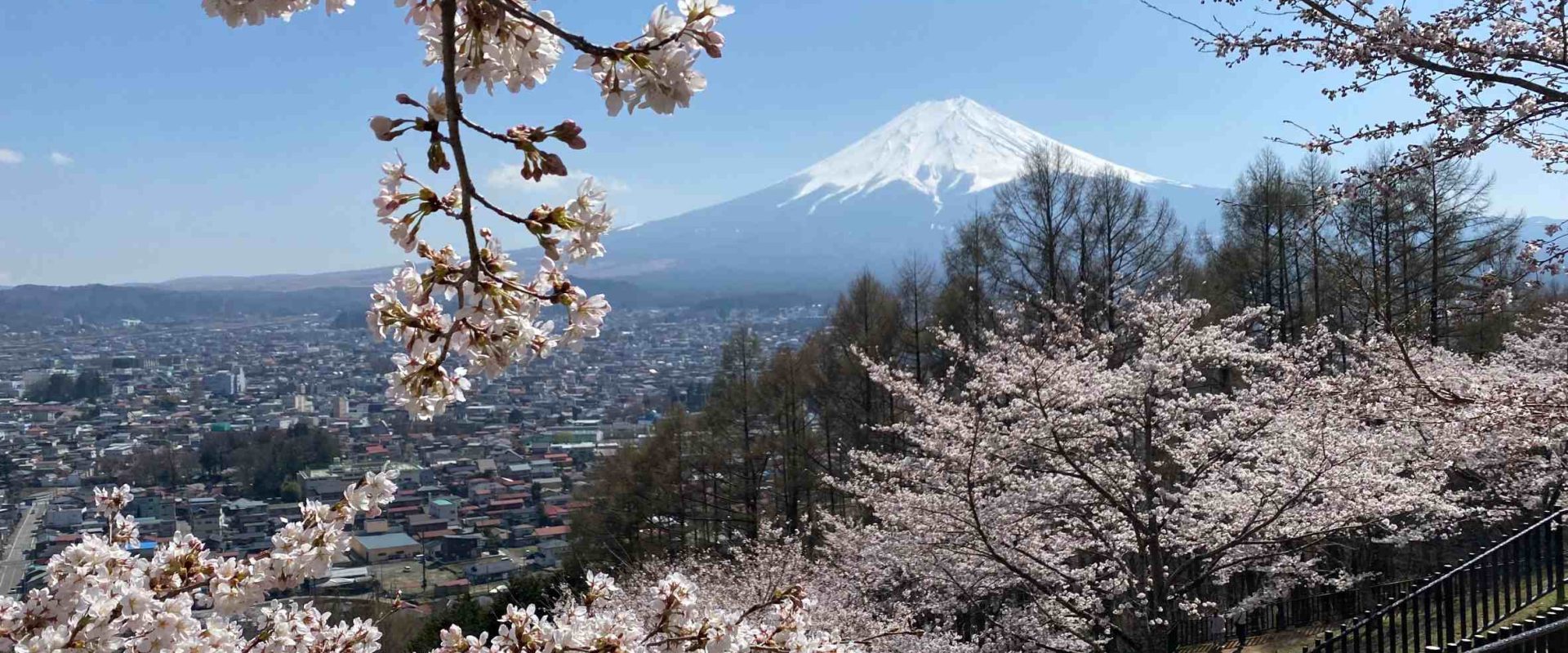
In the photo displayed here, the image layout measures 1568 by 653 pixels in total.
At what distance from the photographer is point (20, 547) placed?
1163cm

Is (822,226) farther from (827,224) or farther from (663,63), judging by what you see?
(663,63)

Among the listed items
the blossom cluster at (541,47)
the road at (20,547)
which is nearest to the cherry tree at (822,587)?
the road at (20,547)

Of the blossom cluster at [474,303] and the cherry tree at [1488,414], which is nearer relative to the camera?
the blossom cluster at [474,303]

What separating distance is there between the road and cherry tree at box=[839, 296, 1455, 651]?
27.3ft

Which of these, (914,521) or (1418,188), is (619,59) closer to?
(914,521)

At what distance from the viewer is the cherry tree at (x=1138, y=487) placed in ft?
25.4

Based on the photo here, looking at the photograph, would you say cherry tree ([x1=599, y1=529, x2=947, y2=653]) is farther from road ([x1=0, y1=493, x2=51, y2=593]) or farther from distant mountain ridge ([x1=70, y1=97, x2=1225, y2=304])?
distant mountain ridge ([x1=70, y1=97, x2=1225, y2=304])

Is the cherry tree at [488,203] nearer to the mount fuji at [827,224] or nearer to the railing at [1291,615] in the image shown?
the railing at [1291,615]

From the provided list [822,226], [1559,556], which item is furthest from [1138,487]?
[822,226]

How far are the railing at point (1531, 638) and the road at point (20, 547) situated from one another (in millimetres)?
10692

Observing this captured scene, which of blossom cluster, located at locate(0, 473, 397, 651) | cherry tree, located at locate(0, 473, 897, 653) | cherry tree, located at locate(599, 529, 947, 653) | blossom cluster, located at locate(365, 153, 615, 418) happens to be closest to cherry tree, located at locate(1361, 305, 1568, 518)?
cherry tree, located at locate(0, 473, 897, 653)

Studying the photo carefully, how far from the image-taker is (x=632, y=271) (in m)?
106

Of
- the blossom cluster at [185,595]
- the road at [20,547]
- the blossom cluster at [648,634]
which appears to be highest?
the blossom cluster at [185,595]

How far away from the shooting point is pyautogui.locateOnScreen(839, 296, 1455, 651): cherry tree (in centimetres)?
774
